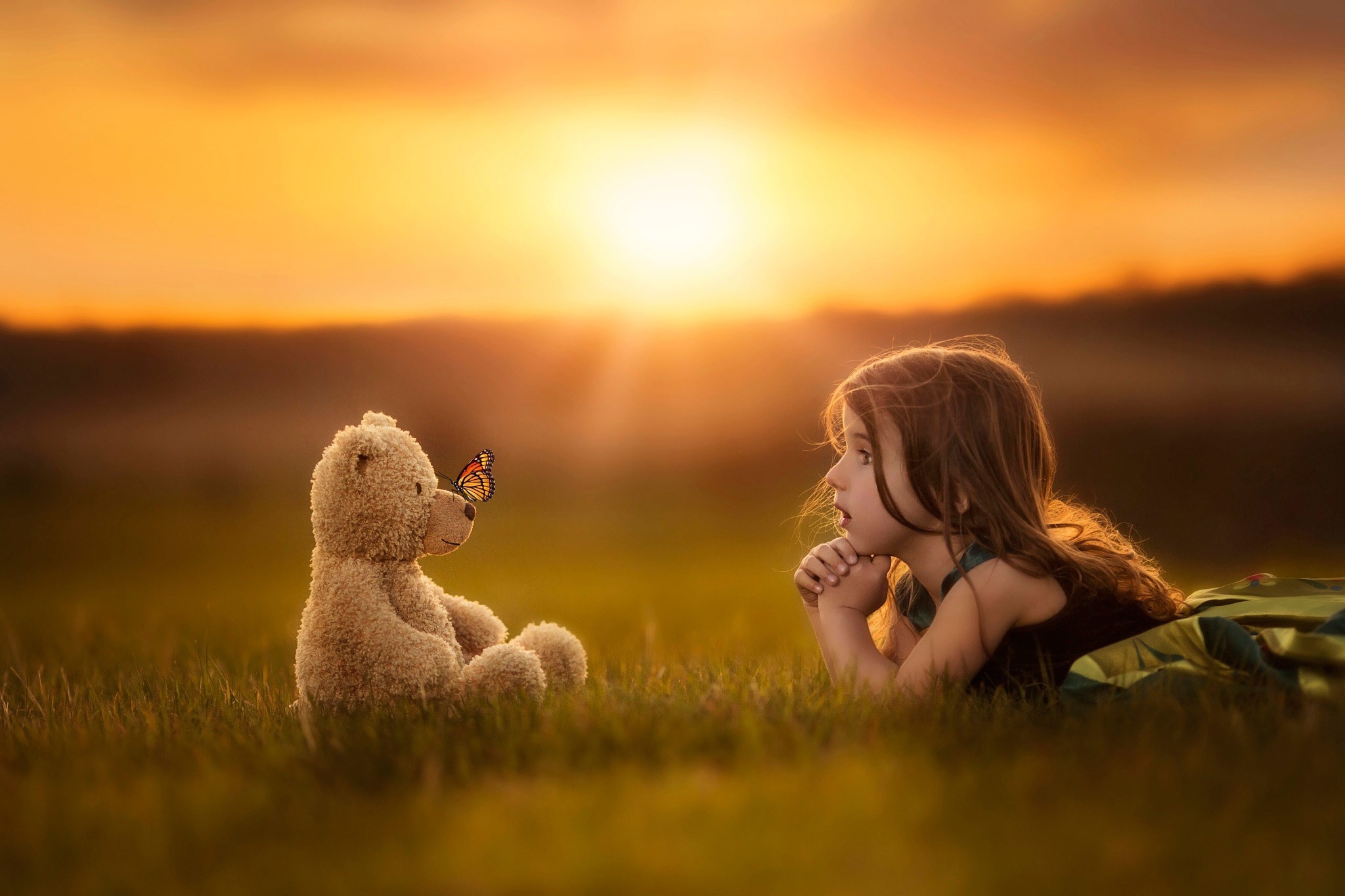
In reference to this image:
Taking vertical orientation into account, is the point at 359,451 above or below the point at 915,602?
above

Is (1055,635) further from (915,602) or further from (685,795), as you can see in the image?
(685,795)

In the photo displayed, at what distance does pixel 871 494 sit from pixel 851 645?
1.88 feet

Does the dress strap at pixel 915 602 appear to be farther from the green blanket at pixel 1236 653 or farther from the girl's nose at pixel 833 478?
the green blanket at pixel 1236 653

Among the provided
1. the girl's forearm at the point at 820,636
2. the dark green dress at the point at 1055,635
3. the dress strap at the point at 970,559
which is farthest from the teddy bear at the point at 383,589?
the dark green dress at the point at 1055,635

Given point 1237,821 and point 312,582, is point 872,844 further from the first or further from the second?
point 312,582

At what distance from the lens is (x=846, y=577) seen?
386 centimetres

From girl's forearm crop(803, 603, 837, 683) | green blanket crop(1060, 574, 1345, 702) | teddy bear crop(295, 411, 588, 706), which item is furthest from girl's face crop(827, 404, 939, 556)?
teddy bear crop(295, 411, 588, 706)

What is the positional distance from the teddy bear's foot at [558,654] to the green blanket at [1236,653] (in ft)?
5.42

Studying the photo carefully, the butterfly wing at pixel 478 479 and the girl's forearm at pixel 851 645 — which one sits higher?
the butterfly wing at pixel 478 479

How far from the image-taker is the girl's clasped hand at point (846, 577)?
385cm

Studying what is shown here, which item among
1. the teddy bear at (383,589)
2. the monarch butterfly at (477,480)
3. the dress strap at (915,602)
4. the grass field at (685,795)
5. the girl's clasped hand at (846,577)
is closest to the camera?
the grass field at (685,795)

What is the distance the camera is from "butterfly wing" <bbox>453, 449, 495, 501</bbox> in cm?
347

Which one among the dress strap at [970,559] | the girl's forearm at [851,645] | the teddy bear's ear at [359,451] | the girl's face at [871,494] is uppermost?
the teddy bear's ear at [359,451]

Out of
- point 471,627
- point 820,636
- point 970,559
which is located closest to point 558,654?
point 471,627
